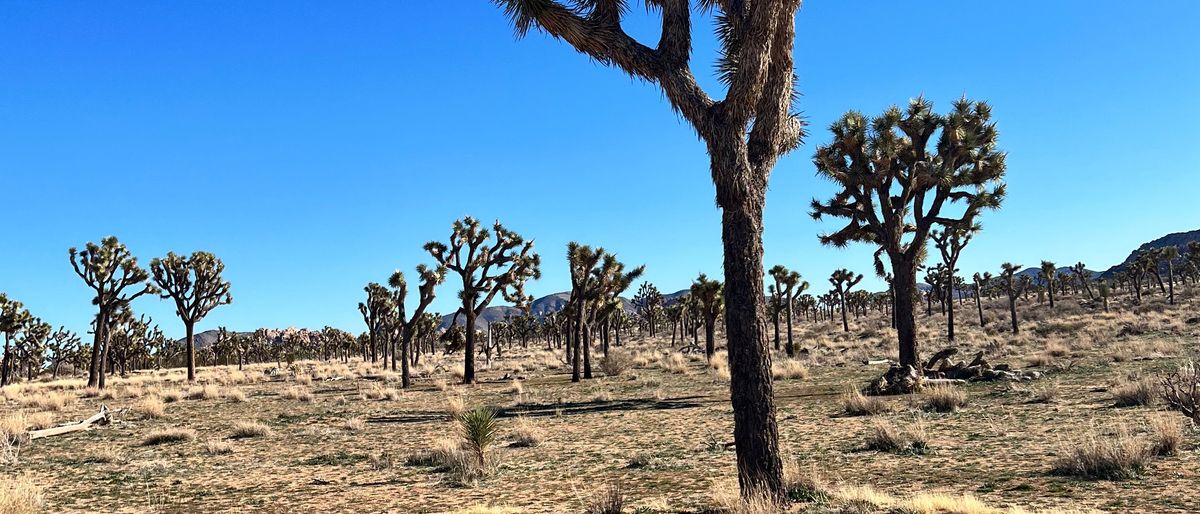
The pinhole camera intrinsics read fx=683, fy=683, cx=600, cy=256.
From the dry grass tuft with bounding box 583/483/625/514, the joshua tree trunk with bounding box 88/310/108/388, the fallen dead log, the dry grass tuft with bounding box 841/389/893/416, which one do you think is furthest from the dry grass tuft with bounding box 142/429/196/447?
the joshua tree trunk with bounding box 88/310/108/388

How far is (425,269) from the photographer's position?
1214 inches

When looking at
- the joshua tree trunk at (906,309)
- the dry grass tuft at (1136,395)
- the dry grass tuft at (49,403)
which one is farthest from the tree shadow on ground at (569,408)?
the dry grass tuft at (49,403)

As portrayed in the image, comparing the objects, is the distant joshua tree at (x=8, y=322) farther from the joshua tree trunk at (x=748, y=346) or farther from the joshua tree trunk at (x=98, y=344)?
the joshua tree trunk at (x=748, y=346)

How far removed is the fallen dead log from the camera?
1516 centimetres

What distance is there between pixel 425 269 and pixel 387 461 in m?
19.8

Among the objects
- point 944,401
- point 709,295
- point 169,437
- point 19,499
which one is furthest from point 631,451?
point 709,295

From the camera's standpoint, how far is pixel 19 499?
7301mm

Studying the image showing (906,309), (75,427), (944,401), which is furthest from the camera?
(906,309)

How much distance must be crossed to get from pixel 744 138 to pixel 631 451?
6303 millimetres

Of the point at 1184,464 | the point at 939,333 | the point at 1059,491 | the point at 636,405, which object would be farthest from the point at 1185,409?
the point at 939,333

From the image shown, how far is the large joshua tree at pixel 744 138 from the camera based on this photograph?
24.4 feet

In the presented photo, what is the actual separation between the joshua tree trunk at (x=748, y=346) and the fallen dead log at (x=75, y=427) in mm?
15670

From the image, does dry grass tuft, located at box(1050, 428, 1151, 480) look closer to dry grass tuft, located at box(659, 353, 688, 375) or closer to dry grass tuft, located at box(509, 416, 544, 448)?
dry grass tuft, located at box(509, 416, 544, 448)

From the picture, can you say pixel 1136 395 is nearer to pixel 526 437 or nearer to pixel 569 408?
pixel 526 437
